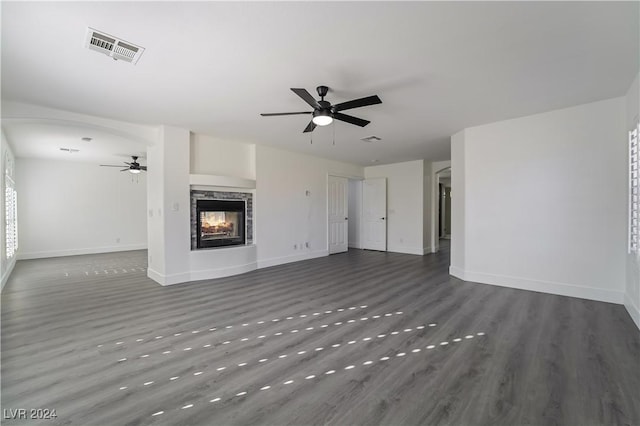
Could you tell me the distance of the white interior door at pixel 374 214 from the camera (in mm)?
8383

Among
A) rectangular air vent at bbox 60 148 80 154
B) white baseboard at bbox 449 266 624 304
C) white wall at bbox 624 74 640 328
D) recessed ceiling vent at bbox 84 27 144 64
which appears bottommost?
white baseboard at bbox 449 266 624 304

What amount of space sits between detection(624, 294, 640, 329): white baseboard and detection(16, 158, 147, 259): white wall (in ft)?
36.2

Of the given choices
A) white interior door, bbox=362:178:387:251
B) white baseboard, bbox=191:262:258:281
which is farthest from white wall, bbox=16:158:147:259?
white interior door, bbox=362:178:387:251

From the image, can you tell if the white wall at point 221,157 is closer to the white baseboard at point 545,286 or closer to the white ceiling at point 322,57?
the white ceiling at point 322,57

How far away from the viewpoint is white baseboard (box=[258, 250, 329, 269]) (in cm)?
612

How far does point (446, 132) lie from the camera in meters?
5.11

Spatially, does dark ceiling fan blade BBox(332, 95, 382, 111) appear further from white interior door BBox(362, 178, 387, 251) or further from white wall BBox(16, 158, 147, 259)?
white wall BBox(16, 158, 147, 259)

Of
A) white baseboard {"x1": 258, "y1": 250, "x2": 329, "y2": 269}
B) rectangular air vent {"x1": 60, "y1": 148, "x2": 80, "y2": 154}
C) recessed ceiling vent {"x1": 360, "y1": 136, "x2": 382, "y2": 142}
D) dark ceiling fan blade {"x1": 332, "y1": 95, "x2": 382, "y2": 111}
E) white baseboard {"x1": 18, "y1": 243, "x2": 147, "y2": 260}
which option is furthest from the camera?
white baseboard {"x1": 18, "y1": 243, "x2": 147, "y2": 260}

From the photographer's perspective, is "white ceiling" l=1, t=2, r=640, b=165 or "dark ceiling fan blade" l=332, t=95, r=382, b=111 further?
"dark ceiling fan blade" l=332, t=95, r=382, b=111

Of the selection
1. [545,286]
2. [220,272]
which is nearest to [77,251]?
[220,272]

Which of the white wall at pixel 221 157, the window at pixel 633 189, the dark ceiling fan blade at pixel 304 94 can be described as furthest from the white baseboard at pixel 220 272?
the window at pixel 633 189

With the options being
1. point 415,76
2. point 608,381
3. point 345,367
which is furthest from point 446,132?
point 345,367

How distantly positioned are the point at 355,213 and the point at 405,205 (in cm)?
176

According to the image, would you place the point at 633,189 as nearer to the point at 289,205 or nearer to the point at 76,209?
the point at 289,205
